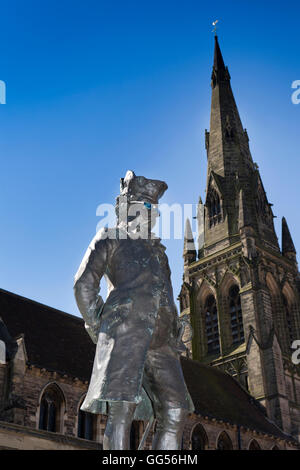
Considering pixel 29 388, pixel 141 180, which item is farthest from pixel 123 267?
pixel 29 388

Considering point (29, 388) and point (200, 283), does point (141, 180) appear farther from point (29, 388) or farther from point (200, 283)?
point (200, 283)

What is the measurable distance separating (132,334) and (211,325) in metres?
33.4

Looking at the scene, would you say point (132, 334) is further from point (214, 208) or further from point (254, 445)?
point (214, 208)

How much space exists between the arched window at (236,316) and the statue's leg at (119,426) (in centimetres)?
3148

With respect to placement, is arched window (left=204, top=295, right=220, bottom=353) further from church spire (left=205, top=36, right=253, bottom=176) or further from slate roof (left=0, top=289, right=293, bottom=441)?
church spire (left=205, top=36, right=253, bottom=176)

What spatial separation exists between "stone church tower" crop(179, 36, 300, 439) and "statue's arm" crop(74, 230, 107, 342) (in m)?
28.6

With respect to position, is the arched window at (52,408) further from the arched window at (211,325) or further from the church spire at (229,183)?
the church spire at (229,183)

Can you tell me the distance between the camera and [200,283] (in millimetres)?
39844

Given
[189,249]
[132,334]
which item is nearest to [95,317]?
[132,334]

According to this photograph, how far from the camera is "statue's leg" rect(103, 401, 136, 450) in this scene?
474cm

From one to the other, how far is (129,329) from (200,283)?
3500 cm

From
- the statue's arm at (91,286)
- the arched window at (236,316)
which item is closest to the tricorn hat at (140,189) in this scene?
the statue's arm at (91,286)

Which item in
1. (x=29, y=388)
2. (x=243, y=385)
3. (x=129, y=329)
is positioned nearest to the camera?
(x=129, y=329)
